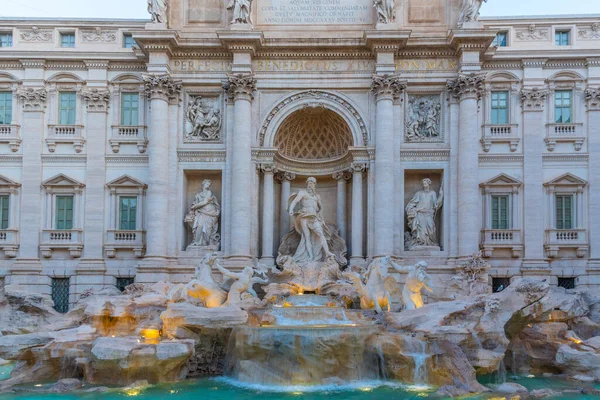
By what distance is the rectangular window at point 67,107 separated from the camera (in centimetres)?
2552

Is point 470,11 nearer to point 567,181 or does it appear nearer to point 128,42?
point 567,181

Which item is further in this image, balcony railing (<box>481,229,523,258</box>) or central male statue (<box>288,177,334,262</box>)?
balcony railing (<box>481,229,523,258</box>)

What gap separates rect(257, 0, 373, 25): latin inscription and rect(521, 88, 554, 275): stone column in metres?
7.55

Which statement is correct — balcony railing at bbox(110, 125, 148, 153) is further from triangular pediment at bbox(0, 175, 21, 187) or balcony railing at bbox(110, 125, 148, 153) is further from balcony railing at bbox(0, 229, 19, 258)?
balcony railing at bbox(0, 229, 19, 258)

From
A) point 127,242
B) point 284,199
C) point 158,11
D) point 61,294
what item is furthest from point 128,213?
point 158,11

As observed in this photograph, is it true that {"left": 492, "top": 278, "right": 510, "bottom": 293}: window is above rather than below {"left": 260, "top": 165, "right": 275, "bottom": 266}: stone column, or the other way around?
below

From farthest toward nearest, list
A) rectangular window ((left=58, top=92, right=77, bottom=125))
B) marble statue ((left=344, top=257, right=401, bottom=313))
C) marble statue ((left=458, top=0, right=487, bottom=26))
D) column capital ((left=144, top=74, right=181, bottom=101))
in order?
rectangular window ((left=58, top=92, right=77, bottom=125))
column capital ((left=144, top=74, right=181, bottom=101))
marble statue ((left=458, top=0, right=487, bottom=26))
marble statue ((left=344, top=257, right=401, bottom=313))

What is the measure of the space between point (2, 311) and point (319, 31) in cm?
1663

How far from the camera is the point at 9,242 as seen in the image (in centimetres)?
2480

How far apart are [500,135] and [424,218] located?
4805 mm

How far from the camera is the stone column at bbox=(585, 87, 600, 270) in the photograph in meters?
24.2

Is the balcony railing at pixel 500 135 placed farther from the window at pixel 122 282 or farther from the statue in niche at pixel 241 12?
the window at pixel 122 282

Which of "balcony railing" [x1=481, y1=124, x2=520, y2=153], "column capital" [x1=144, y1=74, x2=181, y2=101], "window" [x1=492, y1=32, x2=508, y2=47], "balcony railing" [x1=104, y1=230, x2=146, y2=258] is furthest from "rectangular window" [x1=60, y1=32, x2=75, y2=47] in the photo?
"window" [x1=492, y1=32, x2=508, y2=47]

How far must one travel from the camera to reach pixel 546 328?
19.6 metres
